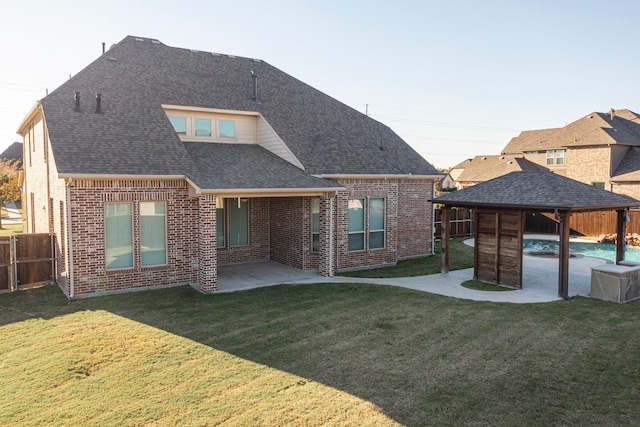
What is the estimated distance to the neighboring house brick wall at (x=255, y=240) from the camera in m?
17.3

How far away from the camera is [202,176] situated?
44.1 ft

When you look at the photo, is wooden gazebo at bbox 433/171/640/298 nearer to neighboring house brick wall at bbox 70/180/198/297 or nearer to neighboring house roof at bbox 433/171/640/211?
neighboring house roof at bbox 433/171/640/211

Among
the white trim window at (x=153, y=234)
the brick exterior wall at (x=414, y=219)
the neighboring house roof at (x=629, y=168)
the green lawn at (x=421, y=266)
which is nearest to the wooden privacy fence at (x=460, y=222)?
the green lawn at (x=421, y=266)

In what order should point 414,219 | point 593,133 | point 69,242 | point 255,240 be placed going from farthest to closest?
1. point 593,133
2. point 414,219
3. point 255,240
4. point 69,242

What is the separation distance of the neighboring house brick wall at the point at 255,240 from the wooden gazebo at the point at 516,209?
669cm

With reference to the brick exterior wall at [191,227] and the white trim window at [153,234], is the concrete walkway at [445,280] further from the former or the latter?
the white trim window at [153,234]

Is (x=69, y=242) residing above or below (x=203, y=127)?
below

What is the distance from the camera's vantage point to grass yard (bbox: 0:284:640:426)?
626cm

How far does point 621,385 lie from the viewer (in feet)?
23.3

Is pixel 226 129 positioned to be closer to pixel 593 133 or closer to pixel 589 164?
pixel 589 164

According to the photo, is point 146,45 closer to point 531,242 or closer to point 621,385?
point 621,385

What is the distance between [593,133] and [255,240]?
29354 mm

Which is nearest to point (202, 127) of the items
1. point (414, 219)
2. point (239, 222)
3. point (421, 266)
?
point (239, 222)

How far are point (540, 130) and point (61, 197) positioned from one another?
4474 centimetres
